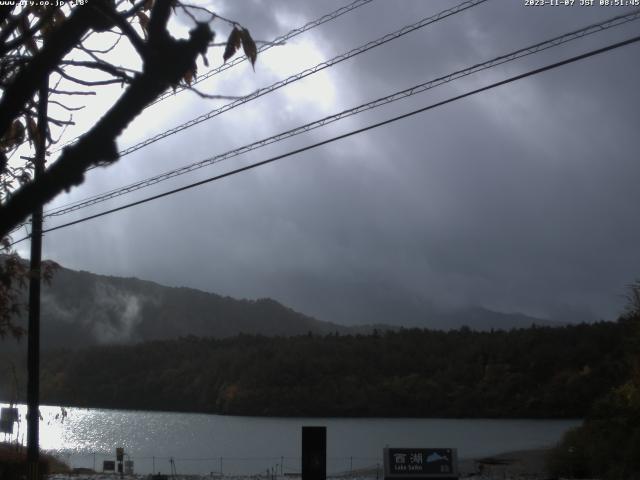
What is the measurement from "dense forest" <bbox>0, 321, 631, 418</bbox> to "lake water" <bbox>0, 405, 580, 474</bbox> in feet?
11.1

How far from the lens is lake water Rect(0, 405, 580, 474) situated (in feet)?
177

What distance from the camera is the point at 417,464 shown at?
56.5 ft

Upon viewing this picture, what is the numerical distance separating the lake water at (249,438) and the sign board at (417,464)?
3174cm

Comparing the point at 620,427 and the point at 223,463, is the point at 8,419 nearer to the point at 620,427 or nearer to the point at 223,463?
the point at 620,427

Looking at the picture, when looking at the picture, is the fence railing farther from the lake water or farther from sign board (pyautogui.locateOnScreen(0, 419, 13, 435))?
sign board (pyautogui.locateOnScreen(0, 419, 13, 435))

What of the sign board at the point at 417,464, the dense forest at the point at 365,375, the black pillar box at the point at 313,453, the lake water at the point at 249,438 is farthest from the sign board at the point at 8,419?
the dense forest at the point at 365,375

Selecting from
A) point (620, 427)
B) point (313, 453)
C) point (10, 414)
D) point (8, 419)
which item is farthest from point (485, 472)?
point (313, 453)

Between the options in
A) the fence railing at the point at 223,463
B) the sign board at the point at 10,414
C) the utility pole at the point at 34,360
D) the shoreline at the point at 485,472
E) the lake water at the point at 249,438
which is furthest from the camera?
the lake water at the point at 249,438

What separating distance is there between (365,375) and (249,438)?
27546 mm

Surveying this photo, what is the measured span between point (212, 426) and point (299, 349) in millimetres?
24752

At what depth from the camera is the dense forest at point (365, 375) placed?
81.3 meters

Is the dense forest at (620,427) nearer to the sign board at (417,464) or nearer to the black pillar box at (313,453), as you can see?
the sign board at (417,464)

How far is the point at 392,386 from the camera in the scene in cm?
9000

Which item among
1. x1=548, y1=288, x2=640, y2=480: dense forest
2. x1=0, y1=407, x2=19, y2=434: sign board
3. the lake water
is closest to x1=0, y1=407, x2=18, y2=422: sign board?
x1=0, y1=407, x2=19, y2=434: sign board
